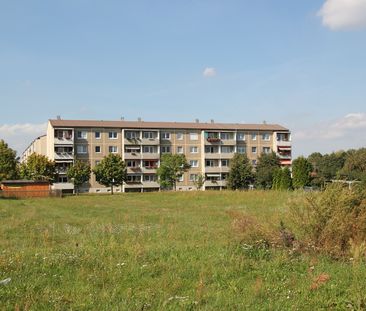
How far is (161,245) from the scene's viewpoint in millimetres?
11641

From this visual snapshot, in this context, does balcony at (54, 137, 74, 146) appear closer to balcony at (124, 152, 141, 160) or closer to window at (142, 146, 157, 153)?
balcony at (124, 152, 141, 160)

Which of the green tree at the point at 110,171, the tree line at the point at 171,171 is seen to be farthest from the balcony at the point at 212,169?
the green tree at the point at 110,171

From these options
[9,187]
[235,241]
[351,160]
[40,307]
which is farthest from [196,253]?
[351,160]

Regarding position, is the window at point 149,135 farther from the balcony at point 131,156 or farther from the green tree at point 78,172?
the green tree at point 78,172

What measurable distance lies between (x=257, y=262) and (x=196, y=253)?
5.74 ft

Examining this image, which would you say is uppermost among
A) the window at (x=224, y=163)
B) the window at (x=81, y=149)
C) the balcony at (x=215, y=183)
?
the window at (x=81, y=149)

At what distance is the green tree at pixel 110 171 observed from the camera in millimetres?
70625

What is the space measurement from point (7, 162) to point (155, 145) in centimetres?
2813

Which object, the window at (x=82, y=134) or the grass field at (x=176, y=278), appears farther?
the window at (x=82, y=134)

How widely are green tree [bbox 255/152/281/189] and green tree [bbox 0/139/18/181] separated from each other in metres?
44.0

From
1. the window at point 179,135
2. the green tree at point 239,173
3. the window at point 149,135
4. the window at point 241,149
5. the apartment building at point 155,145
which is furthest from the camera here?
the window at point 241,149

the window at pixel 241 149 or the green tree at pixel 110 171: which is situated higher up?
the window at pixel 241 149

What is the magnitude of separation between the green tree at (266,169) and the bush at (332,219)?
7186 cm

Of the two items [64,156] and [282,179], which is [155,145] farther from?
[282,179]
